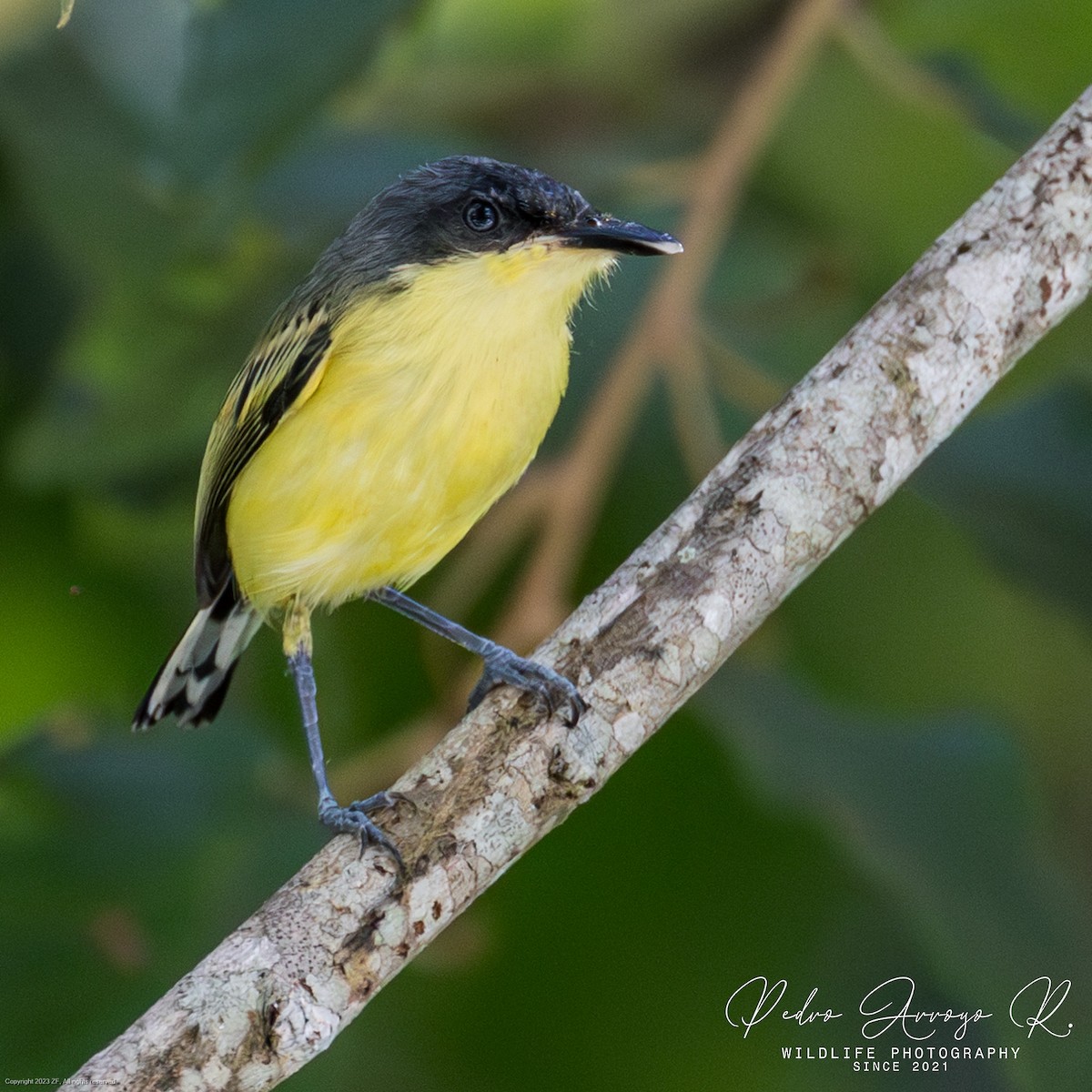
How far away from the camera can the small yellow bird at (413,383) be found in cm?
244

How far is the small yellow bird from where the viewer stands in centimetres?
244

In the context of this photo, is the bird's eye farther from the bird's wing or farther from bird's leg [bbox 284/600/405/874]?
bird's leg [bbox 284/600/405/874]

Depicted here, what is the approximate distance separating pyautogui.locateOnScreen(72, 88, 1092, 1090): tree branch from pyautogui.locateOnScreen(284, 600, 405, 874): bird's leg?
31 mm

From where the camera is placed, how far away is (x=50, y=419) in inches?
136

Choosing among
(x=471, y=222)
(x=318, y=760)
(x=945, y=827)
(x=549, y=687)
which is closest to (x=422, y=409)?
(x=471, y=222)

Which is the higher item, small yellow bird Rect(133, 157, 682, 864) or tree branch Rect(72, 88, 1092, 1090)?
small yellow bird Rect(133, 157, 682, 864)

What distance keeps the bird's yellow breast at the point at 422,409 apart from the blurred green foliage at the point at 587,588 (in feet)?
2.03

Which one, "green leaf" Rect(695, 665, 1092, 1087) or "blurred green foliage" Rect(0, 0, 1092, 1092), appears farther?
"blurred green foliage" Rect(0, 0, 1092, 1092)

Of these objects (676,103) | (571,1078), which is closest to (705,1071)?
(571,1078)

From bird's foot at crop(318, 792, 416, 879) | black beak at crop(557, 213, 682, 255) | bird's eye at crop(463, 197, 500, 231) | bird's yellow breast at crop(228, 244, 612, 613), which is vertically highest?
→ bird's eye at crop(463, 197, 500, 231)

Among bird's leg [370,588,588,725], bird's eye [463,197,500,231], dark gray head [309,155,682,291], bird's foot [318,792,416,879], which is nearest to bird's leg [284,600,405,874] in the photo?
bird's foot [318,792,416,879]

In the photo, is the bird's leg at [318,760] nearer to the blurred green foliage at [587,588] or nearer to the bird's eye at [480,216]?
the blurred green foliage at [587,588]

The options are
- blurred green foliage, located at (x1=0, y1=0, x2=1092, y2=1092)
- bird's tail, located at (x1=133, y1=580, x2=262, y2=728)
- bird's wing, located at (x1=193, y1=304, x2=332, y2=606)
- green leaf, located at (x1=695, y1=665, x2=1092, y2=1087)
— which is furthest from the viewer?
bird's tail, located at (x1=133, y1=580, x2=262, y2=728)

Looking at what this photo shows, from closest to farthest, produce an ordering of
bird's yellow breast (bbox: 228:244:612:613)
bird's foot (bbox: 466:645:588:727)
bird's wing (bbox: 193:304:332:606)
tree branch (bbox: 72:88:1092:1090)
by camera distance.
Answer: tree branch (bbox: 72:88:1092:1090) → bird's foot (bbox: 466:645:588:727) → bird's yellow breast (bbox: 228:244:612:613) → bird's wing (bbox: 193:304:332:606)
